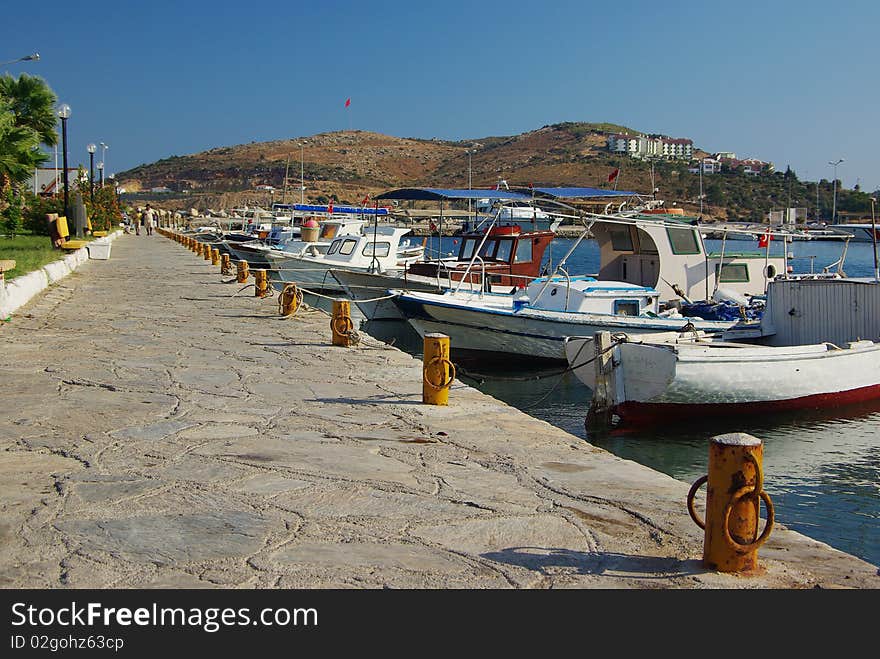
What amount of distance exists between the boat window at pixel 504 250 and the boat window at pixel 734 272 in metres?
4.90

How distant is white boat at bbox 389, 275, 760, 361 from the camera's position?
15.3 metres

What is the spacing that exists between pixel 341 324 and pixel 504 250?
10.9 meters

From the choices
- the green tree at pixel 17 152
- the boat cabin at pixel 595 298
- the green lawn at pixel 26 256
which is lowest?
the boat cabin at pixel 595 298

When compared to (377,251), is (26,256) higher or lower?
lower

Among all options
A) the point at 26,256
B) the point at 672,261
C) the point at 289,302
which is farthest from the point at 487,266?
the point at 26,256

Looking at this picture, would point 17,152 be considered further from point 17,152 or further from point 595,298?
point 595,298

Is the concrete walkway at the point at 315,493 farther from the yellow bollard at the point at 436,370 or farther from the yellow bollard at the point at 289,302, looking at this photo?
the yellow bollard at the point at 289,302

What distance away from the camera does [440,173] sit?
142500 mm

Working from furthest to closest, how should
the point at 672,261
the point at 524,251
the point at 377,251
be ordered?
the point at 377,251 → the point at 524,251 → the point at 672,261

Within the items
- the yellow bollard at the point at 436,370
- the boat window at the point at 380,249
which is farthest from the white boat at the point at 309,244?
the yellow bollard at the point at 436,370

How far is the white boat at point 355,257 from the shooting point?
25.8 m

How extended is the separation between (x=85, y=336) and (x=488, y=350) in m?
7.26

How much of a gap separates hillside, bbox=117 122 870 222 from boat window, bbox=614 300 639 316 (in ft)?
218

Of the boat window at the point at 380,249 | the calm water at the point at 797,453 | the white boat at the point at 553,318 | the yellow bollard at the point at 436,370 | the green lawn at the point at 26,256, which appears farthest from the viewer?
the boat window at the point at 380,249
